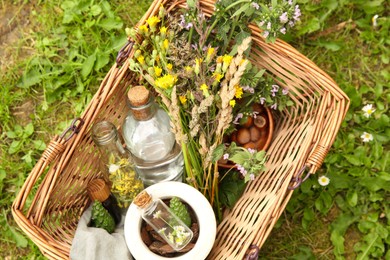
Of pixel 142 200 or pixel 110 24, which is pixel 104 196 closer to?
pixel 142 200

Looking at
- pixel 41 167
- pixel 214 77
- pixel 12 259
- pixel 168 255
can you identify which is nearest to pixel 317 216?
pixel 168 255

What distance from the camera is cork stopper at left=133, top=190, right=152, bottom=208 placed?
1187 millimetres

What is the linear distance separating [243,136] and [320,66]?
55cm

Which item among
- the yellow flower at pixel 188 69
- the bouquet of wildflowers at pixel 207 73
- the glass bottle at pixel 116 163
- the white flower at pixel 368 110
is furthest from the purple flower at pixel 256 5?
the white flower at pixel 368 110

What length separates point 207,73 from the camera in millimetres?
1278

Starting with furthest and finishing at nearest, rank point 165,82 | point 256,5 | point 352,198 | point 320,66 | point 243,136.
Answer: point 320,66, point 352,198, point 243,136, point 256,5, point 165,82

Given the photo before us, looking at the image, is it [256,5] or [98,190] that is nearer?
[256,5]

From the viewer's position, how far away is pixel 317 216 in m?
1.66

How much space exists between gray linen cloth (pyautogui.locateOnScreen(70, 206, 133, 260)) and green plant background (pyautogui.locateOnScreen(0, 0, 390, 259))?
54 cm

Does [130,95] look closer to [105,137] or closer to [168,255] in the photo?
[105,137]

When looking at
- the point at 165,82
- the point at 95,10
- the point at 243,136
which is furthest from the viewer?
the point at 95,10

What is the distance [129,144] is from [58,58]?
2.48 feet

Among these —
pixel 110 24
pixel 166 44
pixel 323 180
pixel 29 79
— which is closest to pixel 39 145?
pixel 29 79

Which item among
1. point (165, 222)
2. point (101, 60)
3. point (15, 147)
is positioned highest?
point (101, 60)
